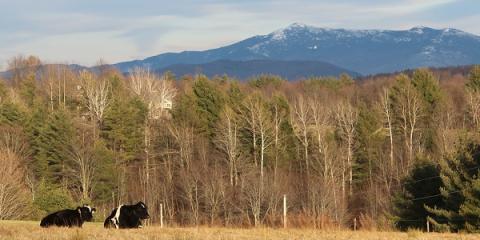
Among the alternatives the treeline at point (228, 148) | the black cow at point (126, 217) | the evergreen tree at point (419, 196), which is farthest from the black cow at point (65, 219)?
the treeline at point (228, 148)

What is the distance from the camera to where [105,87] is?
8925cm

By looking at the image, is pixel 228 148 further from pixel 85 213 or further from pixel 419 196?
pixel 85 213

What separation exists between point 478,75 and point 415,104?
1237cm

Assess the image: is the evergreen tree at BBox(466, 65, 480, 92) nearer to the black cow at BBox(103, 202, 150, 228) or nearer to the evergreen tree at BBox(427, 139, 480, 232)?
the evergreen tree at BBox(427, 139, 480, 232)

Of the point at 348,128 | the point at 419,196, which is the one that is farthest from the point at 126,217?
the point at 348,128

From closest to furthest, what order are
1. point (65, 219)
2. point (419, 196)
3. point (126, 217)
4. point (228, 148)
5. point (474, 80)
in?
point (65, 219) → point (126, 217) → point (419, 196) → point (228, 148) → point (474, 80)

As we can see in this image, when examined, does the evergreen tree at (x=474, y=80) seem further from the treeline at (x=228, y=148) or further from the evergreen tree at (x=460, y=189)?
the evergreen tree at (x=460, y=189)

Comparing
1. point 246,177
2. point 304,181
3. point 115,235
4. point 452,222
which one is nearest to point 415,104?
point 304,181

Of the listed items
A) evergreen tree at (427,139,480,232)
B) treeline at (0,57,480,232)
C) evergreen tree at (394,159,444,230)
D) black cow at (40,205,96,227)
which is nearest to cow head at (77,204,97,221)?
black cow at (40,205,96,227)

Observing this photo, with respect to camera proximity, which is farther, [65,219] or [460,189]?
[460,189]

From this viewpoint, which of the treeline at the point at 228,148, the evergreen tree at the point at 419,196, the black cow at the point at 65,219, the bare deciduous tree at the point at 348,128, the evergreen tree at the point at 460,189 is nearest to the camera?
the black cow at the point at 65,219

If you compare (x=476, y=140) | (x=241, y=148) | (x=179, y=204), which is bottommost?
(x=179, y=204)

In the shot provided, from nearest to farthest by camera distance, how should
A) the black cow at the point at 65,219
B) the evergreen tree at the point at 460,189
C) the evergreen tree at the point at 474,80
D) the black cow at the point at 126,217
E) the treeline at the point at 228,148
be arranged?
the black cow at the point at 65,219
the black cow at the point at 126,217
the evergreen tree at the point at 460,189
the treeline at the point at 228,148
the evergreen tree at the point at 474,80

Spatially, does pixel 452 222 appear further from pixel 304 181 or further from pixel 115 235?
pixel 304 181
